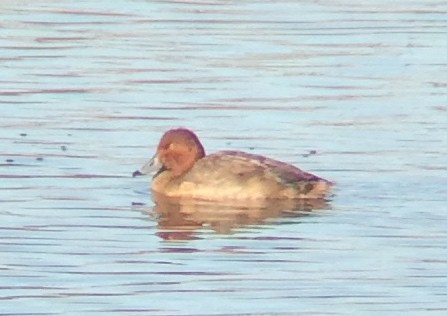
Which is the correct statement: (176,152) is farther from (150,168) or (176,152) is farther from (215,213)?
(215,213)

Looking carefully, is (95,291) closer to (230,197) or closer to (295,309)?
(295,309)

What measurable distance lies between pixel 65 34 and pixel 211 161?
5945mm

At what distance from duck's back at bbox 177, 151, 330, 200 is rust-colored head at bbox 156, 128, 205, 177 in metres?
0.21

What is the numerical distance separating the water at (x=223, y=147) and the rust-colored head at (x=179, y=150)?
0.27 meters

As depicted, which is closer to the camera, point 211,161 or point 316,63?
point 211,161

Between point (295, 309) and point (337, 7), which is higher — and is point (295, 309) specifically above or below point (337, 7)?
below

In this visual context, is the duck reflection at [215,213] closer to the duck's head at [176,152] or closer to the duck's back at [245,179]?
the duck's back at [245,179]

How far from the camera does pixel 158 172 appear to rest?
15383 mm

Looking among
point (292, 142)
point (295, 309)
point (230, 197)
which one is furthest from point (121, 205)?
point (295, 309)

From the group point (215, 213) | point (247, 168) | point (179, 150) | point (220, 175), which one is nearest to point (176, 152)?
point (179, 150)

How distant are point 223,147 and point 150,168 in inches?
43.9

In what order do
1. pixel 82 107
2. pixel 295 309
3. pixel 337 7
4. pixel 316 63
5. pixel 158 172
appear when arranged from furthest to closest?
1. pixel 337 7
2. pixel 316 63
3. pixel 82 107
4. pixel 158 172
5. pixel 295 309

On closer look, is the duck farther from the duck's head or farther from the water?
the water

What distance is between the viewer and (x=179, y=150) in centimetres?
1541
